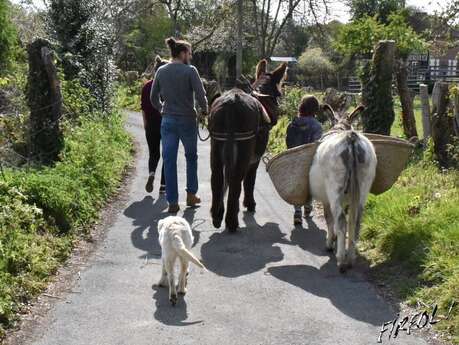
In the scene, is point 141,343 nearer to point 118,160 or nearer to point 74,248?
point 74,248

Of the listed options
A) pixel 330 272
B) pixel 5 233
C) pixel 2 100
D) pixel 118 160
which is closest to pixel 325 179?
pixel 330 272

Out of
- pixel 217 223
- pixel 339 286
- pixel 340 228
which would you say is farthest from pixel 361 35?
pixel 339 286

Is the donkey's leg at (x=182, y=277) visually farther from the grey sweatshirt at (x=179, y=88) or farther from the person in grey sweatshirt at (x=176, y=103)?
the grey sweatshirt at (x=179, y=88)

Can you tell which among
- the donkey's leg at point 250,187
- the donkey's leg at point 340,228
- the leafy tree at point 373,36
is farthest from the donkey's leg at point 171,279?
the leafy tree at point 373,36

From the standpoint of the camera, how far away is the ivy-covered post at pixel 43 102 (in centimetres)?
991

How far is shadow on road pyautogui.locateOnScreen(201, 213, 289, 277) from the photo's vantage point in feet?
21.8

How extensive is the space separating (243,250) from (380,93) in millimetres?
5719

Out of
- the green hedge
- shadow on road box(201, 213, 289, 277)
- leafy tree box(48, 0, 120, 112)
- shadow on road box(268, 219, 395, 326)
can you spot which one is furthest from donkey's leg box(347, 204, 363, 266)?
leafy tree box(48, 0, 120, 112)

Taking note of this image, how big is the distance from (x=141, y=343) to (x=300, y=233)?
12.0 feet

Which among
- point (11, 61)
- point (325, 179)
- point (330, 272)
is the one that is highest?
point (11, 61)

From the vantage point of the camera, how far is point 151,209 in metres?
9.21

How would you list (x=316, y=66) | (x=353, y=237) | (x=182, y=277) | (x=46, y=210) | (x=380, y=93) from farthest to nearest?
1. (x=316, y=66)
2. (x=380, y=93)
3. (x=46, y=210)
4. (x=353, y=237)
5. (x=182, y=277)

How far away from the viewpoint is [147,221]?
8.55m

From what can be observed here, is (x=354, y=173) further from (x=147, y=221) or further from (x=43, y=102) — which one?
(x=43, y=102)
